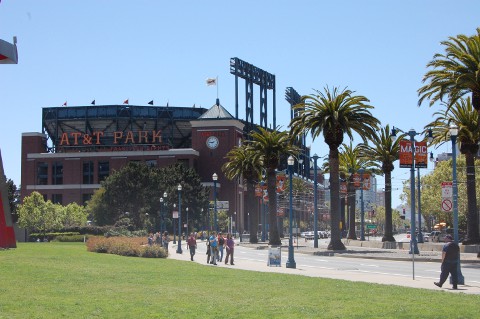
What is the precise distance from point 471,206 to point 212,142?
8936cm

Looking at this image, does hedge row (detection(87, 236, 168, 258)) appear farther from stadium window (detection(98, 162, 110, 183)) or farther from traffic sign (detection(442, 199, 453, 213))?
stadium window (detection(98, 162, 110, 183))

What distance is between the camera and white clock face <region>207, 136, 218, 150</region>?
140 metres

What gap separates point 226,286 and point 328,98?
129ft

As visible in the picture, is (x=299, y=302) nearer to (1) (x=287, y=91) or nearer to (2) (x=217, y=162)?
(2) (x=217, y=162)

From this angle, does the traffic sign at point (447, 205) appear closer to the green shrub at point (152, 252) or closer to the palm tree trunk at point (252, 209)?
the green shrub at point (152, 252)

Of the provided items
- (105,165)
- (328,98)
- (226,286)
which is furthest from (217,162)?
(226,286)

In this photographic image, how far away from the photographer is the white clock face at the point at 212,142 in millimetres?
140375

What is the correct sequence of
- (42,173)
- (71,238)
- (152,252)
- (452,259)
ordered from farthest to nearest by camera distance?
(42,173), (71,238), (152,252), (452,259)

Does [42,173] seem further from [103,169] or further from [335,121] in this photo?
[335,121]

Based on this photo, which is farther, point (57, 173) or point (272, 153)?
point (57, 173)

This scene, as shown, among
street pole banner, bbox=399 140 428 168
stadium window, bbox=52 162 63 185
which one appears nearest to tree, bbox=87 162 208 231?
stadium window, bbox=52 162 63 185

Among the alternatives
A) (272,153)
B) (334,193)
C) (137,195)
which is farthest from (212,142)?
(334,193)

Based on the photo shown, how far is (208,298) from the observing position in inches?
778

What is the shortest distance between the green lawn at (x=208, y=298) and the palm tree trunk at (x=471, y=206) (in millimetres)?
29638
